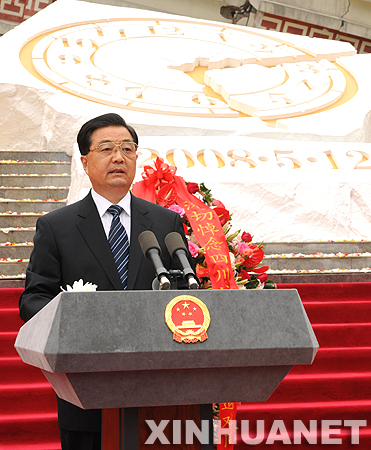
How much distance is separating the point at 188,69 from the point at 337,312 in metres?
4.84

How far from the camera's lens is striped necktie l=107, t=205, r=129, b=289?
1.53 m

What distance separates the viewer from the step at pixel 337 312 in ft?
11.4

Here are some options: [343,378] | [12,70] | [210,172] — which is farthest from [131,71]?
[343,378]

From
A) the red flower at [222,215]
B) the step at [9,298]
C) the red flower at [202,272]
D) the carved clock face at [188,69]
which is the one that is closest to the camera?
the red flower at [202,272]

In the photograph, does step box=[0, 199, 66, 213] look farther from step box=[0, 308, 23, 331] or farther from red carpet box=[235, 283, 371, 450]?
red carpet box=[235, 283, 371, 450]

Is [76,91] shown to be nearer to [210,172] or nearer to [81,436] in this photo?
[210,172]

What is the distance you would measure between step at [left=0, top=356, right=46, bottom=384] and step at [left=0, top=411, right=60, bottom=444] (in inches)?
9.5

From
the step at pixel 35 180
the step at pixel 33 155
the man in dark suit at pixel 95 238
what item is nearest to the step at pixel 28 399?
the man in dark suit at pixel 95 238

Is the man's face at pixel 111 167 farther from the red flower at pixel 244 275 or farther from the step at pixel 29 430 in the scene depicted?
the step at pixel 29 430

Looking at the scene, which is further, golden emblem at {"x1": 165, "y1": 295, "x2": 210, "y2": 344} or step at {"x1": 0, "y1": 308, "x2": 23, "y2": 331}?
step at {"x1": 0, "y1": 308, "x2": 23, "y2": 331}

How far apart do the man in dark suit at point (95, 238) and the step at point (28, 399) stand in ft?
4.19

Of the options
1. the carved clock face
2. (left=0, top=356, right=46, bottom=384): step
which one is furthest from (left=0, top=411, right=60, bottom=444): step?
the carved clock face

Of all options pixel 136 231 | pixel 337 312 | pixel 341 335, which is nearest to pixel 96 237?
pixel 136 231

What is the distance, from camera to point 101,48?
24.3 feet
